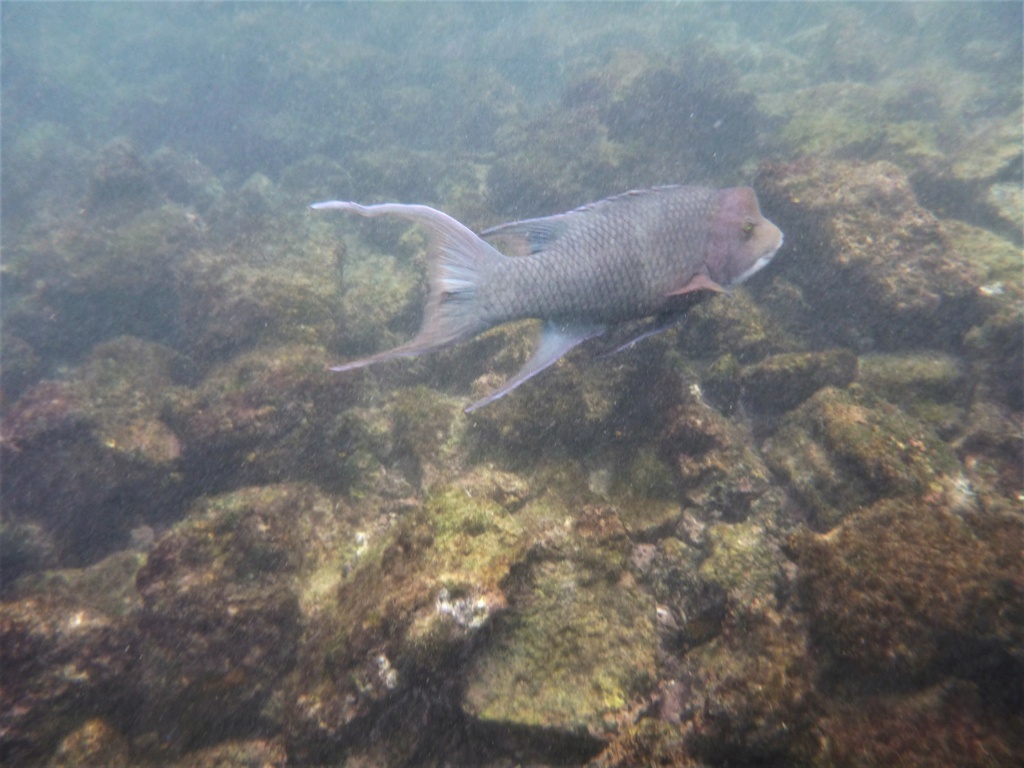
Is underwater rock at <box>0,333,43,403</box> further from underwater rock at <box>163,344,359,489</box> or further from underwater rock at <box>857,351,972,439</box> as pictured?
underwater rock at <box>857,351,972,439</box>

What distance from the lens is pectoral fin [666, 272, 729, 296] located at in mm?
2875

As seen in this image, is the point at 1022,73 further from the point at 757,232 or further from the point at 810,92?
the point at 757,232

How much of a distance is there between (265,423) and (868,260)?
261 inches

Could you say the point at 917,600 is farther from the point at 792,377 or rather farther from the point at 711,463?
the point at 792,377

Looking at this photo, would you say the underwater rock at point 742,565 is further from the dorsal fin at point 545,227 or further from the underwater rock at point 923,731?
the dorsal fin at point 545,227

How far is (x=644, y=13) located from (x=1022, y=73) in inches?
754

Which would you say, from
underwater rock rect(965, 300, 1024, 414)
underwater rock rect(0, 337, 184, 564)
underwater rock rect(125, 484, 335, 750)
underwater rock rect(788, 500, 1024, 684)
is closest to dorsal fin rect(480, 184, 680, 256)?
underwater rock rect(788, 500, 1024, 684)

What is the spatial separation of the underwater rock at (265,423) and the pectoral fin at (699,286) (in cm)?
345

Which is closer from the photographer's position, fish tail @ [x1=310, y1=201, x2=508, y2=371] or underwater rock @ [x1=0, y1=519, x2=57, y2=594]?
fish tail @ [x1=310, y1=201, x2=508, y2=371]

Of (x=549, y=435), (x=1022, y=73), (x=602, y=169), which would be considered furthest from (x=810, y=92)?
(x=549, y=435)

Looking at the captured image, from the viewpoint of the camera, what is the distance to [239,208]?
12688mm

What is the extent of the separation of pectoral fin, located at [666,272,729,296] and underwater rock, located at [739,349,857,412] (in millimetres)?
1795

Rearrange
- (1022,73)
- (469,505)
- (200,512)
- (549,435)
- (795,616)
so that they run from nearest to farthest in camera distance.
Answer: (795,616), (469,505), (200,512), (549,435), (1022,73)

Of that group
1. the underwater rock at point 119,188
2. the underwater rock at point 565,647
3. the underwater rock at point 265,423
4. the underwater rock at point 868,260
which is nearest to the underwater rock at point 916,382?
the underwater rock at point 868,260
